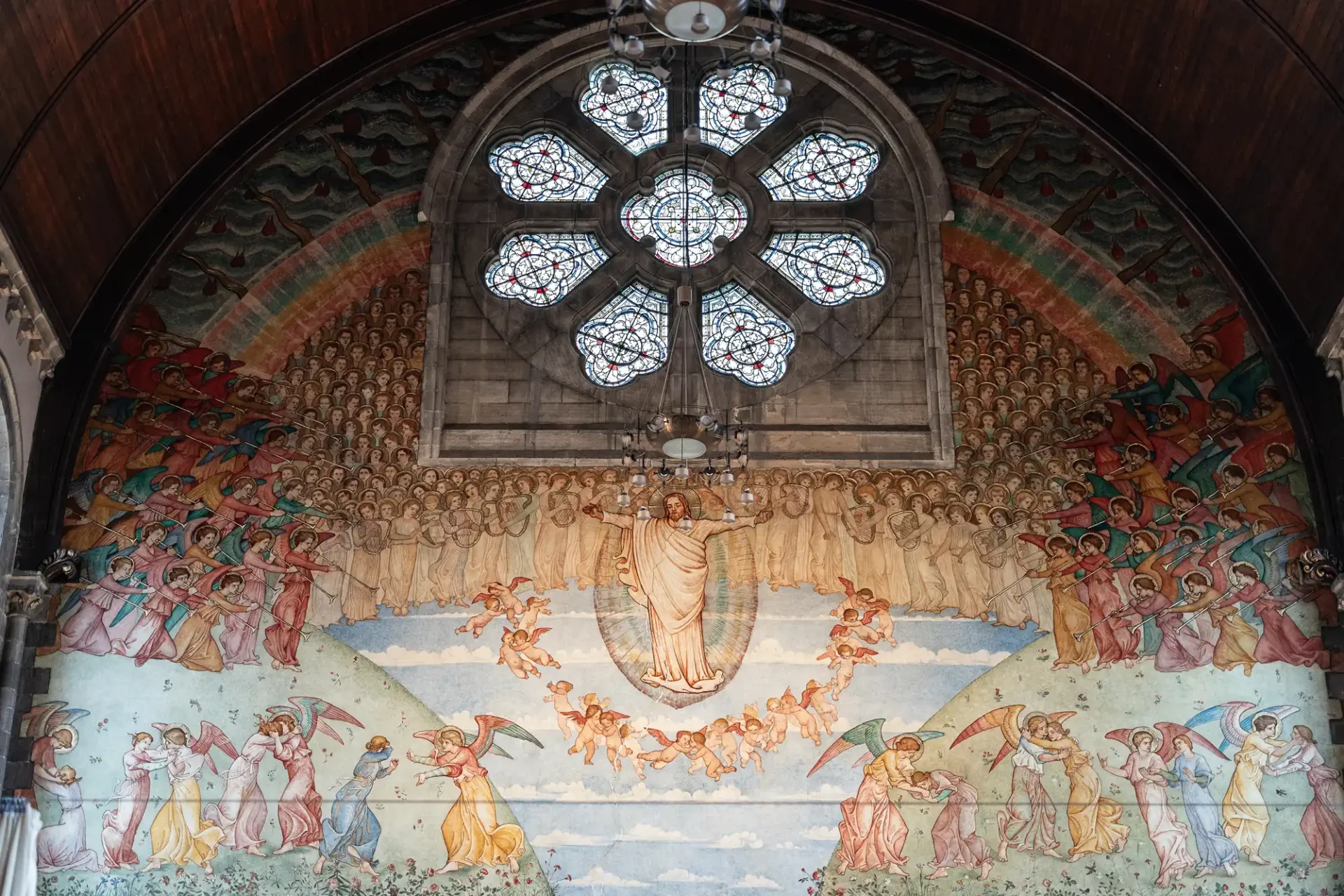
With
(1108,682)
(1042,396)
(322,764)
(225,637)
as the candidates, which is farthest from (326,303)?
(1108,682)

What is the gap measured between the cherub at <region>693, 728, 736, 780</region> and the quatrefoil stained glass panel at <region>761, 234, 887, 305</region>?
167 inches

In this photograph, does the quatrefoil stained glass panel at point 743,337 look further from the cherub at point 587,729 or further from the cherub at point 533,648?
the cherub at point 587,729

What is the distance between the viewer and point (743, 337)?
595 inches

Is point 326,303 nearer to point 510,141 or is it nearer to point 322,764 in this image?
point 510,141

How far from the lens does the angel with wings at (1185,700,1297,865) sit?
12.8 metres

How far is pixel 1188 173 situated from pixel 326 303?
7.54 meters

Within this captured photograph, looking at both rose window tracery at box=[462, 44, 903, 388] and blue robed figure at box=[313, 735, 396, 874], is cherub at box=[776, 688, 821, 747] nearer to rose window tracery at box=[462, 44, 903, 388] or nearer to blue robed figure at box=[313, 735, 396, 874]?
rose window tracery at box=[462, 44, 903, 388]

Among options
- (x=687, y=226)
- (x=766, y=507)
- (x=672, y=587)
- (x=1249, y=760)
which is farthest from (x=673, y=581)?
(x=1249, y=760)

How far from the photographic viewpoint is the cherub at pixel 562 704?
13359 millimetres

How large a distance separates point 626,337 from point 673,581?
247 cm

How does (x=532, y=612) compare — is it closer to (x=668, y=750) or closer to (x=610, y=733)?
(x=610, y=733)

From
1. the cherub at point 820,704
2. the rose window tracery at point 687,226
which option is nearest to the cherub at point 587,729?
the cherub at point 820,704

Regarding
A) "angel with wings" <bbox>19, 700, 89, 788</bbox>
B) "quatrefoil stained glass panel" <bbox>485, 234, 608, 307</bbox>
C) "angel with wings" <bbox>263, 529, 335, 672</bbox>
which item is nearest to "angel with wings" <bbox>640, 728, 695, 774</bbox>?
"angel with wings" <bbox>263, 529, 335, 672</bbox>

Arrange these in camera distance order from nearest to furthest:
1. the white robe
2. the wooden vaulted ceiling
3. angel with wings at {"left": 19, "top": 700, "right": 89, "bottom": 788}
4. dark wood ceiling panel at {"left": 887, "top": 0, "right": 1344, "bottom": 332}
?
the wooden vaulted ceiling < dark wood ceiling panel at {"left": 887, "top": 0, "right": 1344, "bottom": 332} < angel with wings at {"left": 19, "top": 700, "right": 89, "bottom": 788} < the white robe
